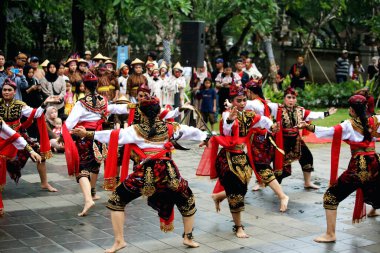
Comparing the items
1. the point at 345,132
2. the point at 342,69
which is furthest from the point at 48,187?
the point at 342,69

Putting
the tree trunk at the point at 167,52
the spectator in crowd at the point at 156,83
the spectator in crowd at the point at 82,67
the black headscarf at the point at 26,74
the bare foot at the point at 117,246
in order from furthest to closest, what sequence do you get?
the tree trunk at the point at 167,52
the spectator in crowd at the point at 156,83
the spectator in crowd at the point at 82,67
the black headscarf at the point at 26,74
the bare foot at the point at 117,246

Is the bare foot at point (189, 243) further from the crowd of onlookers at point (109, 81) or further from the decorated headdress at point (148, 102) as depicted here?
the crowd of onlookers at point (109, 81)

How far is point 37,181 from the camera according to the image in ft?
36.9

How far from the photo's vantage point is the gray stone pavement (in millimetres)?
7605

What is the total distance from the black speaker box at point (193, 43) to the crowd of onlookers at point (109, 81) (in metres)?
1.02

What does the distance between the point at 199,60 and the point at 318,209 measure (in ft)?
21.0

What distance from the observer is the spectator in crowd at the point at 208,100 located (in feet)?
55.0

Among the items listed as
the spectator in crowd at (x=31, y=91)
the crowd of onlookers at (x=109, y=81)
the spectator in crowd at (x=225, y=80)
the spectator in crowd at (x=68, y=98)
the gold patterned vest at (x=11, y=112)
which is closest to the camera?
the gold patterned vest at (x=11, y=112)

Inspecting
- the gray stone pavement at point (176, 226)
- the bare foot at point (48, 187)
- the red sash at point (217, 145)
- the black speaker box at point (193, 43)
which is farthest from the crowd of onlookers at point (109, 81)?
the red sash at point (217, 145)

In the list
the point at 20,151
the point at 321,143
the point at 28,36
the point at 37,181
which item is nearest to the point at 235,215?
the point at 20,151

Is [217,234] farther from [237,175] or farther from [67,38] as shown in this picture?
[67,38]

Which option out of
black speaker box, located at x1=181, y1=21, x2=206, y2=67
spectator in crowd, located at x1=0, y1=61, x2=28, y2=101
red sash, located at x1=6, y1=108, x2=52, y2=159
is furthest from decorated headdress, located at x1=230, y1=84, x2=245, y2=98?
black speaker box, located at x1=181, y1=21, x2=206, y2=67

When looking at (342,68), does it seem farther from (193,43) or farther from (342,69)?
(193,43)

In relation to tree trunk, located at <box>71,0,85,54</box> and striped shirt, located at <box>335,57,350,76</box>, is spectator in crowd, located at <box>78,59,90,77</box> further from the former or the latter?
striped shirt, located at <box>335,57,350,76</box>
